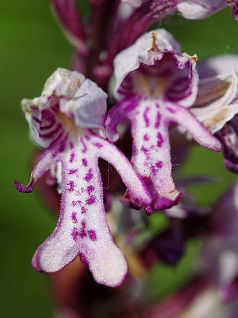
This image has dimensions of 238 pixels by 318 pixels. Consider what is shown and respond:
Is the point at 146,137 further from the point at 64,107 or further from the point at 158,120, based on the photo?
the point at 64,107

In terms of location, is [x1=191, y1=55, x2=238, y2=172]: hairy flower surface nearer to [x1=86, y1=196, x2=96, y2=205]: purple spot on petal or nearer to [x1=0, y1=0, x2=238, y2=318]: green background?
[x1=86, y1=196, x2=96, y2=205]: purple spot on petal

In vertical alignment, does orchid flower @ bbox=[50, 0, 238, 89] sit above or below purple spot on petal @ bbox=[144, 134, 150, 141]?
above

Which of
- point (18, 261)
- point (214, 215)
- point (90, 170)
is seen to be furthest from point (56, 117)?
point (18, 261)

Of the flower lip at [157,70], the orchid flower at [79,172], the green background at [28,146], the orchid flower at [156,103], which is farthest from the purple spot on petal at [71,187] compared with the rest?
the green background at [28,146]

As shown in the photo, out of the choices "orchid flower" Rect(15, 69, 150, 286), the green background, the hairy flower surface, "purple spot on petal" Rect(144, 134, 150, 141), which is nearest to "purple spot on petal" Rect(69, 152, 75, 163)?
"orchid flower" Rect(15, 69, 150, 286)

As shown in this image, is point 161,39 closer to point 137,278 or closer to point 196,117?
point 196,117

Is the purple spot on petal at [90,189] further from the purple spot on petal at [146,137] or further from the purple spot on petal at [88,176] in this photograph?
the purple spot on petal at [146,137]
